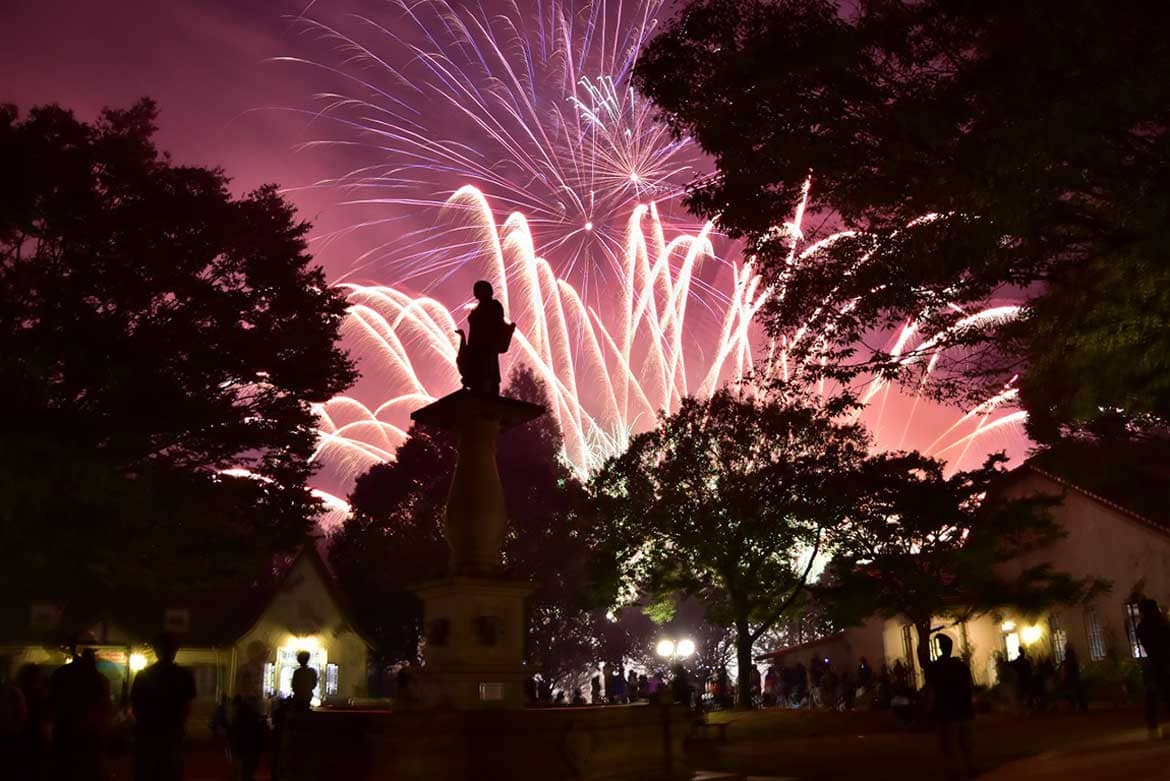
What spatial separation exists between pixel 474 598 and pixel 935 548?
20.9 meters

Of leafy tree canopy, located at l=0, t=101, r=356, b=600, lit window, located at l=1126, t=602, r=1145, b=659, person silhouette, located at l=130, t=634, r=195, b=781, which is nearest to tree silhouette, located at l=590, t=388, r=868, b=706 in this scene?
lit window, located at l=1126, t=602, r=1145, b=659

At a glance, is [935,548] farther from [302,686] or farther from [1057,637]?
[302,686]

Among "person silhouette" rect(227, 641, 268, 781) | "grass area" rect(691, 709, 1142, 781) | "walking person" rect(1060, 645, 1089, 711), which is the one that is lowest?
"grass area" rect(691, 709, 1142, 781)

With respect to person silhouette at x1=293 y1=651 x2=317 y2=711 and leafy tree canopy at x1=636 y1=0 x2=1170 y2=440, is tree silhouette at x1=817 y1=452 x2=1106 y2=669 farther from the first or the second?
person silhouette at x1=293 y1=651 x2=317 y2=711

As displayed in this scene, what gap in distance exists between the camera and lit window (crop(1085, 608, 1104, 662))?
28000mm

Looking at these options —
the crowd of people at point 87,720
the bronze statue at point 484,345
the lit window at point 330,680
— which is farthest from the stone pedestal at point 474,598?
the lit window at point 330,680

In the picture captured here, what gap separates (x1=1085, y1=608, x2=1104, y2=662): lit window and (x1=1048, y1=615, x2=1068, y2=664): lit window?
98cm

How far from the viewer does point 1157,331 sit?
1336 centimetres

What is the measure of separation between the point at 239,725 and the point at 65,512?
9.77 m

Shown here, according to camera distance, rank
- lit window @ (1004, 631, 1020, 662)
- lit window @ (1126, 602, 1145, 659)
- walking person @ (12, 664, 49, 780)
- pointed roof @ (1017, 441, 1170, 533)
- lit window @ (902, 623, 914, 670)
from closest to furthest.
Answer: walking person @ (12, 664, 49, 780) → lit window @ (1126, 602, 1145, 659) → lit window @ (1004, 631, 1020, 662) → pointed roof @ (1017, 441, 1170, 533) → lit window @ (902, 623, 914, 670)

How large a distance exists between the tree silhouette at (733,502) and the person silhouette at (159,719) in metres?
25.1

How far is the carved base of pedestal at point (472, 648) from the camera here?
12047 millimetres

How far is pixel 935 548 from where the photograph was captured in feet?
96.5

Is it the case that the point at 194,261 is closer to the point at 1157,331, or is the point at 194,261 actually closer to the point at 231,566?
the point at 231,566
